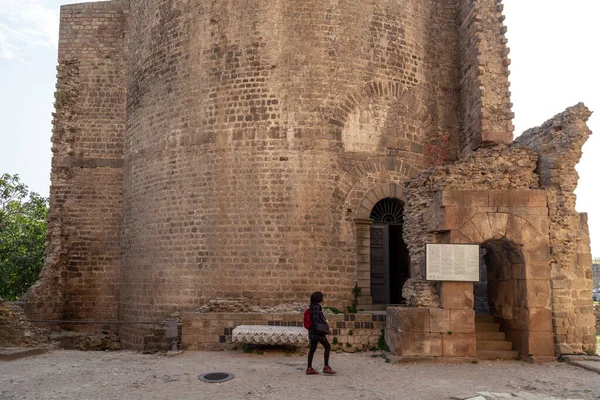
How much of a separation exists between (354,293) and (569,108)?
6.08m

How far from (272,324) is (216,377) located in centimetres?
287

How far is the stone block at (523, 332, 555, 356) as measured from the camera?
963 centimetres

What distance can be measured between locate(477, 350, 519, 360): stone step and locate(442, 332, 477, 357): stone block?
1.23 ft

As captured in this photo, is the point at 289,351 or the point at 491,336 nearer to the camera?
the point at 491,336

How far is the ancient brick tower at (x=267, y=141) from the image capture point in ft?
42.1

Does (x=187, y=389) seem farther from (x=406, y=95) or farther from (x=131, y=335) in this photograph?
(x=406, y=95)

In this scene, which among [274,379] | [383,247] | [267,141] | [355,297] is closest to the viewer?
[274,379]

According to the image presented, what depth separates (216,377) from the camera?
834 centimetres

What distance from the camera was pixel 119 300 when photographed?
1546 centimetres

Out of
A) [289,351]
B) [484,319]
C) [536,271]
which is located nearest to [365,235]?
[484,319]

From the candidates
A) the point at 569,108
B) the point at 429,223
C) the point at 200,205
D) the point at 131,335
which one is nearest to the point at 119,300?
the point at 131,335

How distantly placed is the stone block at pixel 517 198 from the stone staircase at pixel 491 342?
2.47 metres

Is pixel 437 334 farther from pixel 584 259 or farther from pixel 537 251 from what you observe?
pixel 584 259

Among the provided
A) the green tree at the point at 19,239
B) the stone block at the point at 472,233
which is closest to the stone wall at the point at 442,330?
the stone block at the point at 472,233
